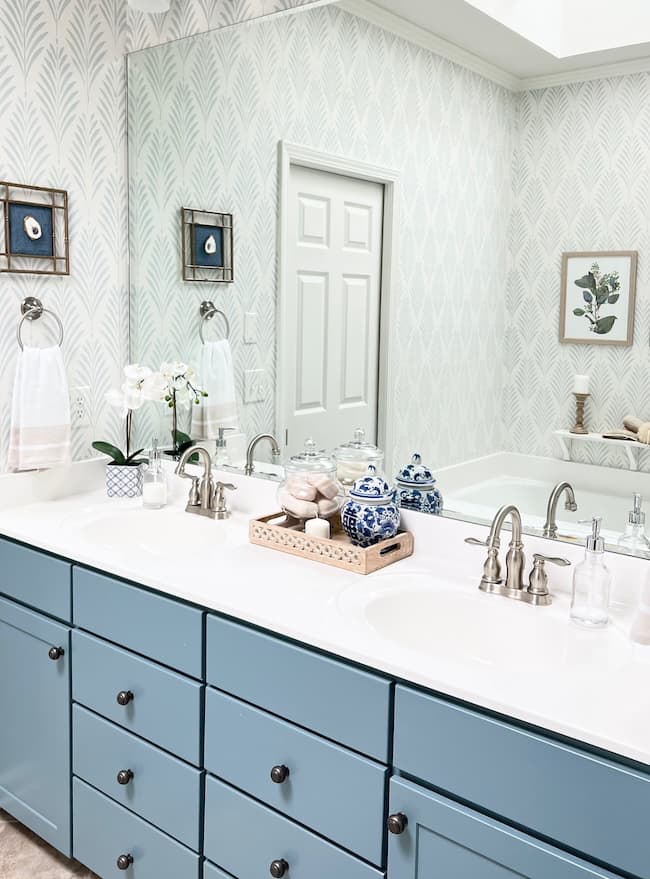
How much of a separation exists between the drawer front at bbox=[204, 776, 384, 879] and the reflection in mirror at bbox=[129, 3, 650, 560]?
0.77 metres

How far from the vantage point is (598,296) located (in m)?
1.71

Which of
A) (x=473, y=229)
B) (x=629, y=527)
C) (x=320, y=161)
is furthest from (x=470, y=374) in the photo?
(x=320, y=161)

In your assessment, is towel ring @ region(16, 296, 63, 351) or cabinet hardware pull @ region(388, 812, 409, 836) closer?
cabinet hardware pull @ region(388, 812, 409, 836)

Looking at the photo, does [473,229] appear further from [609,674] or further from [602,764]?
[602,764]

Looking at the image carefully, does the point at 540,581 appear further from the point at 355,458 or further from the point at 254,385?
the point at 254,385

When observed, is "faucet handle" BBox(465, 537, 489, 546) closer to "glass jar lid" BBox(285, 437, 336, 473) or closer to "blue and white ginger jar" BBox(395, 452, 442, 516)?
"blue and white ginger jar" BBox(395, 452, 442, 516)

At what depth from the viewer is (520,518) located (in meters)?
1.76

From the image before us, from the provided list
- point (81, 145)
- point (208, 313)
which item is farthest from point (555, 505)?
point (81, 145)

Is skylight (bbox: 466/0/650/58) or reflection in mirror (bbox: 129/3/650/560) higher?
skylight (bbox: 466/0/650/58)

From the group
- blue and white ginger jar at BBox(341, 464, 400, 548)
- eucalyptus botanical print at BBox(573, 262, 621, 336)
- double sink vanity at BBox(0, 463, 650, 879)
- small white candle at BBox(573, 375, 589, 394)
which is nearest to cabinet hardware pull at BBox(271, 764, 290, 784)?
double sink vanity at BBox(0, 463, 650, 879)

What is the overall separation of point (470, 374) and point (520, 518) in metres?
0.36

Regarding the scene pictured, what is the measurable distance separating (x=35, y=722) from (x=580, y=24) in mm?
2029

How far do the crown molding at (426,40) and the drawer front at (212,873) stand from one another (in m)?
1.73

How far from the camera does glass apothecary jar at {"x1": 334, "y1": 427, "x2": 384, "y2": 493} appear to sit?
6.97ft
